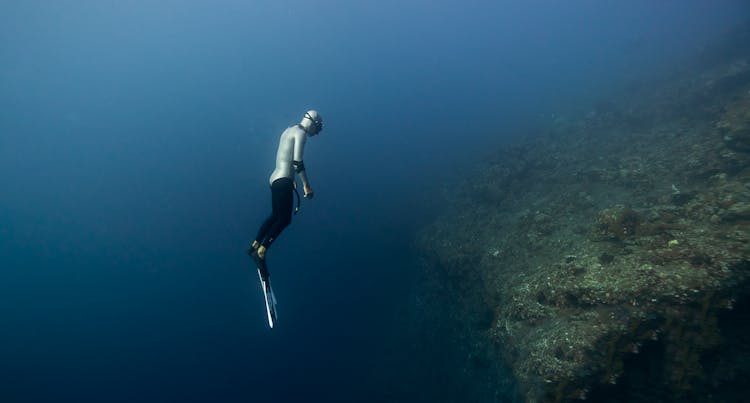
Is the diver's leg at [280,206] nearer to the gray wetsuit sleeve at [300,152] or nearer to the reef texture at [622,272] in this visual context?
the gray wetsuit sleeve at [300,152]

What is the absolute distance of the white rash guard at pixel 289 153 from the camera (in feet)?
23.8

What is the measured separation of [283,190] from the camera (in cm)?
Result: 708

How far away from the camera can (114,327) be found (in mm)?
53781

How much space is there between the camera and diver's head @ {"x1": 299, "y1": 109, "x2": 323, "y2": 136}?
25.3 ft

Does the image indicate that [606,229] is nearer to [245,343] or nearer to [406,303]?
[406,303]

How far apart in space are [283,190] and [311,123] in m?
1.75

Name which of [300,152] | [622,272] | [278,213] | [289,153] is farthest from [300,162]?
[622,272]

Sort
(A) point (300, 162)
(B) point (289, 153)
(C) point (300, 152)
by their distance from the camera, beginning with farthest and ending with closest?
(B) point (289, 153) → (C) point (300, 152) → (A) point (300, 162)

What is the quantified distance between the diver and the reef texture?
22.8 ft

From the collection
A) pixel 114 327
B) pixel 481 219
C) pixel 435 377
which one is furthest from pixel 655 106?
pixel 114 327

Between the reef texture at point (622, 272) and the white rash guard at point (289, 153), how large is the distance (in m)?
7.34

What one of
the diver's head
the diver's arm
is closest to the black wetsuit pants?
the diver's arm

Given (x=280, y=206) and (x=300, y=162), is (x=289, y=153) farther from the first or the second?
(x=280, y=206)

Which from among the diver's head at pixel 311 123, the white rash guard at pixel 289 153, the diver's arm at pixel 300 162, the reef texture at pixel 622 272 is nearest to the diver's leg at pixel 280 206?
the white rash guard at pixel 289 153
